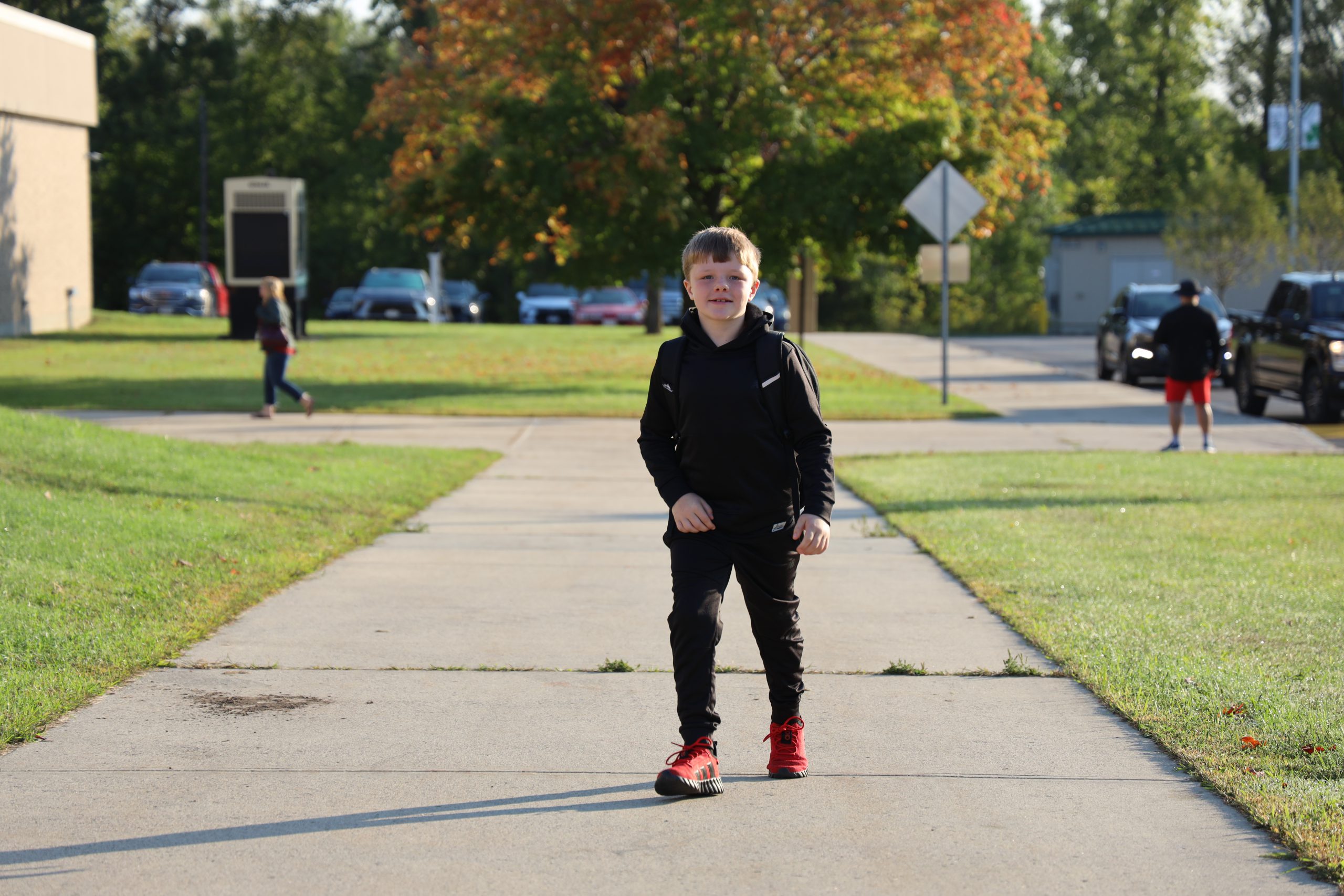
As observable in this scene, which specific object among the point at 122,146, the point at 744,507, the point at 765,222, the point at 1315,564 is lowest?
the point at 1315,564

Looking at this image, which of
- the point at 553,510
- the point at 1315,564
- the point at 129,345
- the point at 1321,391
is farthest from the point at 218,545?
the point at 129,345

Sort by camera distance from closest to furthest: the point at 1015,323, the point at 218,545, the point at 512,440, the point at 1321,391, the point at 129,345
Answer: the point at 218,545 → the point at 512,440 → the point at 1321,391 → the point at 129,345 → the point at 1015,323

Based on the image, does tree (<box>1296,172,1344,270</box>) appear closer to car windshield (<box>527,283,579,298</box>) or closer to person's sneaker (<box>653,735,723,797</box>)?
car windshield (<box>527,283,579,298</box>)

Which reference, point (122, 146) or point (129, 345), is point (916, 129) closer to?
point (129, 345)

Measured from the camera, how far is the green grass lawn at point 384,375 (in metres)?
19.2

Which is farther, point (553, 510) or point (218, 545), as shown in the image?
point (553, 510)

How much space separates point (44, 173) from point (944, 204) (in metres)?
22.1

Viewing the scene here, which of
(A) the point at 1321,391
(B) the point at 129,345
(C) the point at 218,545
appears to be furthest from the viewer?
(B) the point at 129,345

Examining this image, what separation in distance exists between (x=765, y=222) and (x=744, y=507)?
60.0ft

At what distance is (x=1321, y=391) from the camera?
19.2m

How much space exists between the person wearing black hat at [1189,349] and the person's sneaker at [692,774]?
38.1 ft

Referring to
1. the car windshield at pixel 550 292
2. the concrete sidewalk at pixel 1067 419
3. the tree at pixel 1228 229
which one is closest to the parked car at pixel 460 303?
the car windshield at pixel 550 292

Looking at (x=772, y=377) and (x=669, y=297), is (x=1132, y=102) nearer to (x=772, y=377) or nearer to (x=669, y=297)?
(x=669, y=297)

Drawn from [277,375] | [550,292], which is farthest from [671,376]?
[550,292]
